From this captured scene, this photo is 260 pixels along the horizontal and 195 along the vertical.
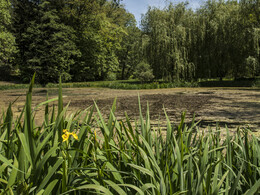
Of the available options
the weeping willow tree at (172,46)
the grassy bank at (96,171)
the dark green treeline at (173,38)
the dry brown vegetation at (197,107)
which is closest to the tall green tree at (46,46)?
the dark green treeline at (173,38)

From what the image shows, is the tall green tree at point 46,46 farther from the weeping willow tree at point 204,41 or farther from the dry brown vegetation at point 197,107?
the dry brown vegetation at point 197,107

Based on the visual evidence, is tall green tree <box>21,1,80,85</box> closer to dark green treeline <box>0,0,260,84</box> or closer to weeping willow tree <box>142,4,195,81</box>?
dark green treeline <box>0,0,260,84</box>

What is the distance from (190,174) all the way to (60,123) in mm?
529

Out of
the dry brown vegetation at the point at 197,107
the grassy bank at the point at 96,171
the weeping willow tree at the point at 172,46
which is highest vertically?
the weeping willow tree at the point at 172,46

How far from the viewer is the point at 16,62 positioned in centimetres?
2042

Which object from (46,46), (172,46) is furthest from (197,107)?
(46,46)

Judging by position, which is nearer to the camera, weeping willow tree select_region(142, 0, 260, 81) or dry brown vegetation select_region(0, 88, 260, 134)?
dry brown vegetation select_region(0, 88, 260, 134)

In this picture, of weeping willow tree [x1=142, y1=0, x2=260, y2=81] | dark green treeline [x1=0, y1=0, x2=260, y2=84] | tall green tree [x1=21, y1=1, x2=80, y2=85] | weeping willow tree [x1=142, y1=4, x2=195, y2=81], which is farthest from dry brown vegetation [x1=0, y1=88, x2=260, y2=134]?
tall green tree [x1=21, y1=1, x2=80, y2=85]

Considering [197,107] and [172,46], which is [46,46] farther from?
[197,107]

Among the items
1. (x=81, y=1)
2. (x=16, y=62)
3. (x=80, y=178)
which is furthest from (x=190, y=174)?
(x=16, y=62)

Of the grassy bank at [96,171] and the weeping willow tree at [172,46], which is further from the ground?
the weeping willow tree at [172,46]

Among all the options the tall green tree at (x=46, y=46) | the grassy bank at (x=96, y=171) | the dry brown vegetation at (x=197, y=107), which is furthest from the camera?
the tall green tree at (x=46, y=46)

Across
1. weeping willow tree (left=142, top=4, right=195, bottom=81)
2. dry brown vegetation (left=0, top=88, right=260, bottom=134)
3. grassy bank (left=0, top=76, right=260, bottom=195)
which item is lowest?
dry brown vegetation (left=0, top=88, right=260, bottom=134)

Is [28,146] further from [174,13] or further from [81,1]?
[81,1]
